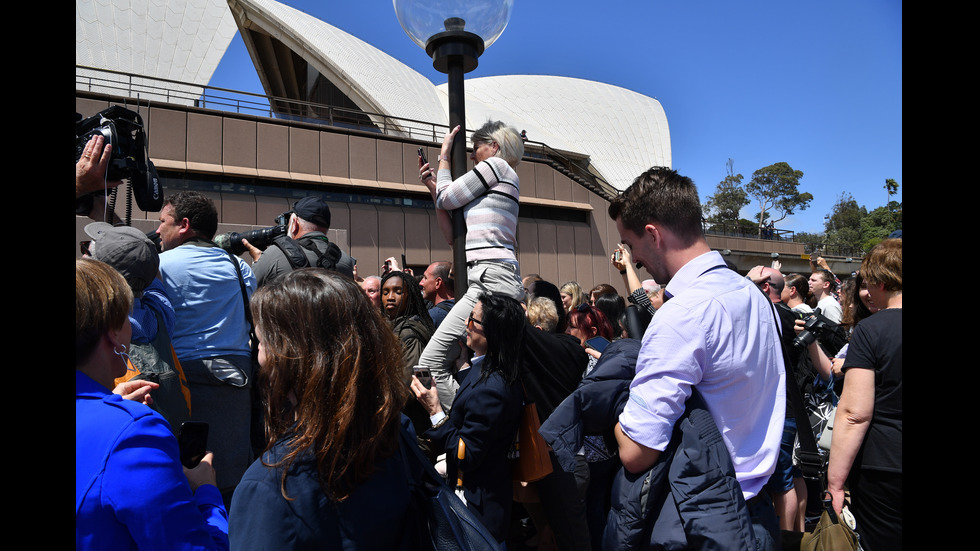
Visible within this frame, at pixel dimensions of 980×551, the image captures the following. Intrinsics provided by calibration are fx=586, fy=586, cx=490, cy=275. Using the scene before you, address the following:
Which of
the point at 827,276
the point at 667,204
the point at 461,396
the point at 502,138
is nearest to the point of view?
the point at 667,204

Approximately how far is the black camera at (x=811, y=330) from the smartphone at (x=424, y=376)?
85.5 inches

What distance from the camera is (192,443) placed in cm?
153

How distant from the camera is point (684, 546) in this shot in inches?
60.3

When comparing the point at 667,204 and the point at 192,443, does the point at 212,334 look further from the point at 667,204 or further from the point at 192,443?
the point at 667,204

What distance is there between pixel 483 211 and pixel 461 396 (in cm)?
99

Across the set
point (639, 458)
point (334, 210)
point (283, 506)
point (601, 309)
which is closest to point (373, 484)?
point (283, 506)

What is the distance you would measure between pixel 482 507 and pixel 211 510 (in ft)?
5.90

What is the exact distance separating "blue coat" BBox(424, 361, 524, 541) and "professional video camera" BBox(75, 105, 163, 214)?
71.6 inches

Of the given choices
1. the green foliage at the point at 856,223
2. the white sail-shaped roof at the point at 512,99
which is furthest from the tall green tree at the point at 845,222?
the white sail-shaped roof at the point at 512,99

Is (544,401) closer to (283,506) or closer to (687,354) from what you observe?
(687,354)

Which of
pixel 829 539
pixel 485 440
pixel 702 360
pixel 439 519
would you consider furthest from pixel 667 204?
pixel 485 440
